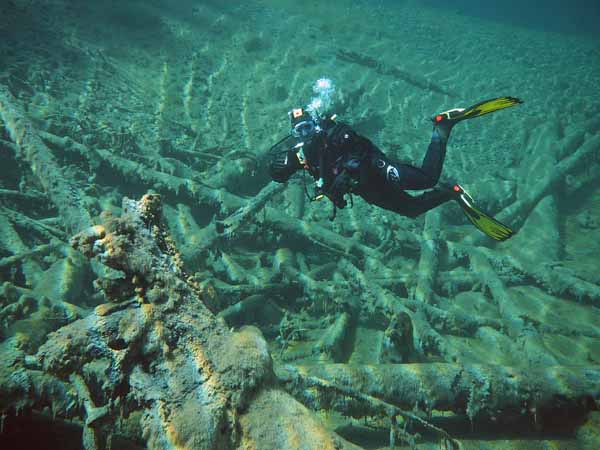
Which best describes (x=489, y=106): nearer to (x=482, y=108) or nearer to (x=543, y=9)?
(x=482, y=108)

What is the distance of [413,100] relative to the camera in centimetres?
1242

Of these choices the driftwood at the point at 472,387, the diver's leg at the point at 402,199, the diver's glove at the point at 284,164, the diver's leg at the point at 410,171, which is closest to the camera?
the driftwood at the point at 472,387

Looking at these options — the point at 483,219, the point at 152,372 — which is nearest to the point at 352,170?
the point at 483,219

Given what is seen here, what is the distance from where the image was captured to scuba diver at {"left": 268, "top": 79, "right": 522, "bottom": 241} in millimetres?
4141

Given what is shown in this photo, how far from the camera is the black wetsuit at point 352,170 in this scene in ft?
13.5

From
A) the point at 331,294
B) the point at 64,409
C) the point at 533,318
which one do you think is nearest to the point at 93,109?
the point at 331,294

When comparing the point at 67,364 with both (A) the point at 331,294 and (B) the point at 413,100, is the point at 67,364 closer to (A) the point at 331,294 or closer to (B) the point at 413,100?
(A) the point at 331,294

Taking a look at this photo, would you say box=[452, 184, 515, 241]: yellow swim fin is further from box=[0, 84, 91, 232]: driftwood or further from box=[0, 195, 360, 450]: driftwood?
box=[0, 84, 91, 232]: driftwood

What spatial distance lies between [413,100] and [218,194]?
9419mm

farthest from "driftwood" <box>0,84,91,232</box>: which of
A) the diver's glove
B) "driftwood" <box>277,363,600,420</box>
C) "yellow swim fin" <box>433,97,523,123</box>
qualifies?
"yellow swim fin" <box>433,97,523,123</box>

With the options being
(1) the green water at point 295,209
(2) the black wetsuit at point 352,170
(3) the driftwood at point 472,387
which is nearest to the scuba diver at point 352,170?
(2) the black wetsuit at point 352,170

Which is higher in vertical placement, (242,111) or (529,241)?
(242,111)

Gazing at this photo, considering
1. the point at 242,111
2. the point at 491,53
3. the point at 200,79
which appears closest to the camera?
the point at 242,111

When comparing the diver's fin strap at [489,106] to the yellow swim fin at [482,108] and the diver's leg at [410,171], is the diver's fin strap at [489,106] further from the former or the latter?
the diver's leg at [410,171]
